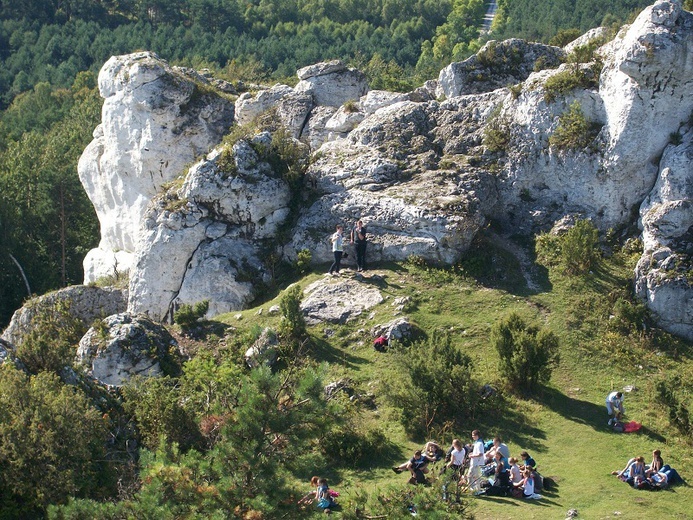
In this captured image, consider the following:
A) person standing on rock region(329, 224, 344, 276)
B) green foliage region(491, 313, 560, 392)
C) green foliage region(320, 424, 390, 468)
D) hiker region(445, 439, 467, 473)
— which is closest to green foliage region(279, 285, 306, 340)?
person standing on rock region(329, 224, 344, 276)

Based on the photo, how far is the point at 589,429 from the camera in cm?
1916

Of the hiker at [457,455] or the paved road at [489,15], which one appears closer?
the hiker at [457,455]

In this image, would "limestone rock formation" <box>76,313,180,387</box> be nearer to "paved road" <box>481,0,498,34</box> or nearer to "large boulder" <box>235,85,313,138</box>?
"large boulder" <box>235,85,313,138</box>

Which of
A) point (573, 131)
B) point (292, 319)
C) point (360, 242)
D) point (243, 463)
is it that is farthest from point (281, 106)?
point (243, 463)

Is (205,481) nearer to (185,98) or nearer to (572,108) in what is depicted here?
(572,108)

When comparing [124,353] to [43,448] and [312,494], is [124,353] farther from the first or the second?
[312,494]

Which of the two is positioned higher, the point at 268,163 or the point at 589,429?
the point at 268,163

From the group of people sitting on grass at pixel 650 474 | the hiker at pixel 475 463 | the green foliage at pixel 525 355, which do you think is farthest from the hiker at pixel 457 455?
the green foliage at pixel 525 355

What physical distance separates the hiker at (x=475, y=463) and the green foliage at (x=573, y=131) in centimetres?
1102

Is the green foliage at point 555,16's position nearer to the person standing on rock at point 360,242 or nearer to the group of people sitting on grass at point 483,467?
the person standing on rock at point 360,242

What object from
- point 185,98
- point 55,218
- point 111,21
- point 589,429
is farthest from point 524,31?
point 589,429

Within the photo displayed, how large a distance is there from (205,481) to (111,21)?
8420cm

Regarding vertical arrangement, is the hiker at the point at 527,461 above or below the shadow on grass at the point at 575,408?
above

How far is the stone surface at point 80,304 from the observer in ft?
88.7
